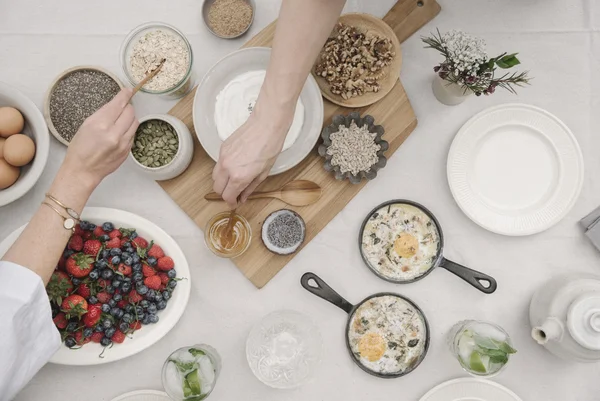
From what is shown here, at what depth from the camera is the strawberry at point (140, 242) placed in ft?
4.21

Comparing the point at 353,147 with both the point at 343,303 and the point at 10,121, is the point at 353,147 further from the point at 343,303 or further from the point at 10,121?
the point at 10,121

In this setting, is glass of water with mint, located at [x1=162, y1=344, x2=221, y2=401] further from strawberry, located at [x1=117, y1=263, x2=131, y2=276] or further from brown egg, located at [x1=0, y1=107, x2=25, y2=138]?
brown egg, located at [x1=0, y1=107, x2=25, y2=138]

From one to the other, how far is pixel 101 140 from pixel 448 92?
0.80 metres

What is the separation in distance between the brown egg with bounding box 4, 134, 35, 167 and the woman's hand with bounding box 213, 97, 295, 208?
1.44 feet

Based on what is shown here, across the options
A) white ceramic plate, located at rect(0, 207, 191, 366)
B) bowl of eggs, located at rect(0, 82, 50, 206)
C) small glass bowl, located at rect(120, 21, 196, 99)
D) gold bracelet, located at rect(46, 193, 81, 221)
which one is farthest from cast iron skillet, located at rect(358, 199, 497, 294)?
bowl of eggs, located at rect(0, 82, 50, 206)

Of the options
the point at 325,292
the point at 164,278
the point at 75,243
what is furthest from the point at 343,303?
the point at 75,243

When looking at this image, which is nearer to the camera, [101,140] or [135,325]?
[101,140]

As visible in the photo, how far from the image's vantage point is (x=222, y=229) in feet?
4.38

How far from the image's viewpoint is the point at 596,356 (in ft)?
3.86

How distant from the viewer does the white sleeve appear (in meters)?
0.97

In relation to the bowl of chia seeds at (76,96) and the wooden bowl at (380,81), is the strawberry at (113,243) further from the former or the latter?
the wooden bowl at (380,81)

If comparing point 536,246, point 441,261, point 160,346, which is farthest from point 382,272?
point 160,346

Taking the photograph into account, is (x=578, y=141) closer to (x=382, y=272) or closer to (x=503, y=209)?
(x=503, y=209)

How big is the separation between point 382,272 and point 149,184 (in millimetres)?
613
